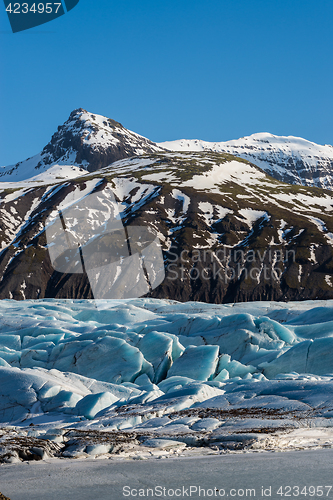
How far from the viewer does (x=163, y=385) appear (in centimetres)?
2547

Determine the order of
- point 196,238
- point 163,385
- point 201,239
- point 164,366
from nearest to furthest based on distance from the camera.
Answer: point 163,385 → point 164,366 → point 201,239 → point 196,238

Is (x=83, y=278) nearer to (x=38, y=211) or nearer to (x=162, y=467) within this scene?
(x=38, y=211)

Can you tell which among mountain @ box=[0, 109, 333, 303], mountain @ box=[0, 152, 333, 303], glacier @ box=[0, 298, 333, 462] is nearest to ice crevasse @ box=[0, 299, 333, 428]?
glacier @ box=[0, 298, 333, 462]

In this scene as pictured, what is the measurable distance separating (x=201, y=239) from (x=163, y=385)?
4739 inches

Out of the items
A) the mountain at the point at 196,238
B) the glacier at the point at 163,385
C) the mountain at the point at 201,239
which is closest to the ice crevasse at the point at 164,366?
the glacier at the point at 163,385

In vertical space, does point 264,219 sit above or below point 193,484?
above

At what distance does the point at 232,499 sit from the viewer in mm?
6992

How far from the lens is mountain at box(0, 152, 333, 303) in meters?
129

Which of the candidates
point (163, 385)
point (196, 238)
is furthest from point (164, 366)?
point (196, 238)

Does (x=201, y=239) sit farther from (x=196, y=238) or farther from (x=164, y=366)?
(x=164, y=366)

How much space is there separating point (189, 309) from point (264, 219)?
109236 millimetres

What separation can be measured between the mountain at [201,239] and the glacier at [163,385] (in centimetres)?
8425

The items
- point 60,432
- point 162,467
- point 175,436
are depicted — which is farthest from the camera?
point 60,432

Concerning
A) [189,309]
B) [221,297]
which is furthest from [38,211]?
[189,309]
